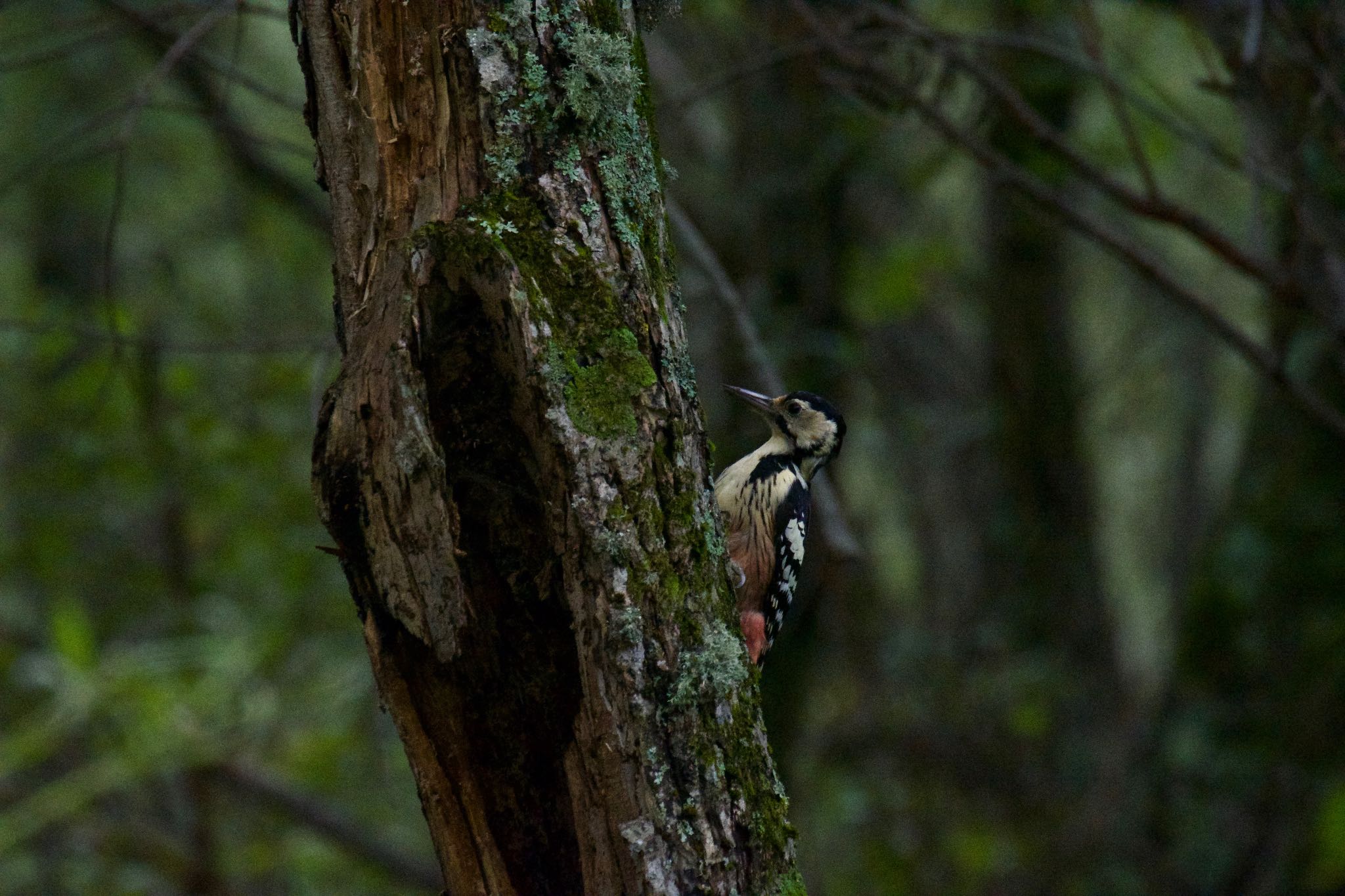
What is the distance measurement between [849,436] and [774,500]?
3.11 metres

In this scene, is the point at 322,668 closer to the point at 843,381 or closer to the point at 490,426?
the point at 843,381

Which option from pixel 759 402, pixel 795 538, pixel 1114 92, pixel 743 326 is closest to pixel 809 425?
pixel 759 402

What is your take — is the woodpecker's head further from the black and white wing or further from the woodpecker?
the black and white wing

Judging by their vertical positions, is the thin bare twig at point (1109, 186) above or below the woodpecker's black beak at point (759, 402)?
above

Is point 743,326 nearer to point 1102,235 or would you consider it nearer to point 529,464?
point 1102,235

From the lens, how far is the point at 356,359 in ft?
6.33

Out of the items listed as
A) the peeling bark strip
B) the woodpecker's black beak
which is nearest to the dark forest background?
the woodpecker's black beak

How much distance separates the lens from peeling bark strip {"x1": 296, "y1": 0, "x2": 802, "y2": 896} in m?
1.88

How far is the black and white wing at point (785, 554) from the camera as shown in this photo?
4.16 metres

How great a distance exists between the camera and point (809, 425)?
15.3 ft

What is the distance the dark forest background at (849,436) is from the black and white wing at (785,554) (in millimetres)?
317

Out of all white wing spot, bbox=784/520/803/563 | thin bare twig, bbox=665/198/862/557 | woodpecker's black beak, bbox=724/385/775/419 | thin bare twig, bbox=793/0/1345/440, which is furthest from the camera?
woodpecker's black beak, bbox=724/385/775/419

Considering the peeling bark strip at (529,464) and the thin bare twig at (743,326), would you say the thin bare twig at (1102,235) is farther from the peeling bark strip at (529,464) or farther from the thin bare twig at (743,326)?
the peeling bark strip at (529,464)

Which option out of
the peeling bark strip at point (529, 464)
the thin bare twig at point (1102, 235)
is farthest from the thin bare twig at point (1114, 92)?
the peeling bark strip at point (529, 464)
